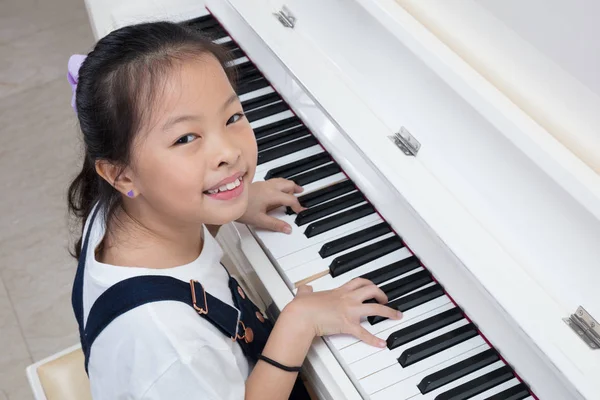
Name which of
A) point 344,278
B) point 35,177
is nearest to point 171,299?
point 344,278

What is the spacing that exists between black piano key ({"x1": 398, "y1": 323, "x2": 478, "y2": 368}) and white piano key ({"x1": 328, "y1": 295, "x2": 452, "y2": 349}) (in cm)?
6

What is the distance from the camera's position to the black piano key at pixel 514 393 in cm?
123

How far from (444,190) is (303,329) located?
37cm

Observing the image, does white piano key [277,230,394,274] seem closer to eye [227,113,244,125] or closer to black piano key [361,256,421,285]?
black piano key [361,256,421,285]

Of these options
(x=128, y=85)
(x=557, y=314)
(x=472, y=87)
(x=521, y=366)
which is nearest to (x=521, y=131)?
(x=472, y=87)

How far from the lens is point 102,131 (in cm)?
121

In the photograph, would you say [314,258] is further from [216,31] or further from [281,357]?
[216,31]

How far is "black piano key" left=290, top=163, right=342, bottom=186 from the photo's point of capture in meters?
1.61

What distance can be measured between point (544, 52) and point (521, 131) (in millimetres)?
139

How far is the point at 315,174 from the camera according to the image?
5.30 ft

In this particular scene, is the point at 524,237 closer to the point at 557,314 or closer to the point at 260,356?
the point at 557,314

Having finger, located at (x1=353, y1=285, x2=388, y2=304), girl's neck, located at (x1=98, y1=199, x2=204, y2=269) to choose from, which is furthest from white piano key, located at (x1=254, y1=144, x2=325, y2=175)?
finger, located at (x1=353, y1=285, x2=388, y2=304)

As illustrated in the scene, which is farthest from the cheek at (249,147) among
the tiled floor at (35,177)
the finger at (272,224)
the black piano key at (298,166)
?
the tiled floor at (35,177)

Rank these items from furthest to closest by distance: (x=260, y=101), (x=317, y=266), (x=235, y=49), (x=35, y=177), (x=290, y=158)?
(x=35, y=177) → (x=235, y=49) → (x=260, y=101) → (x=290, y=158) → (x=317, y=266)
